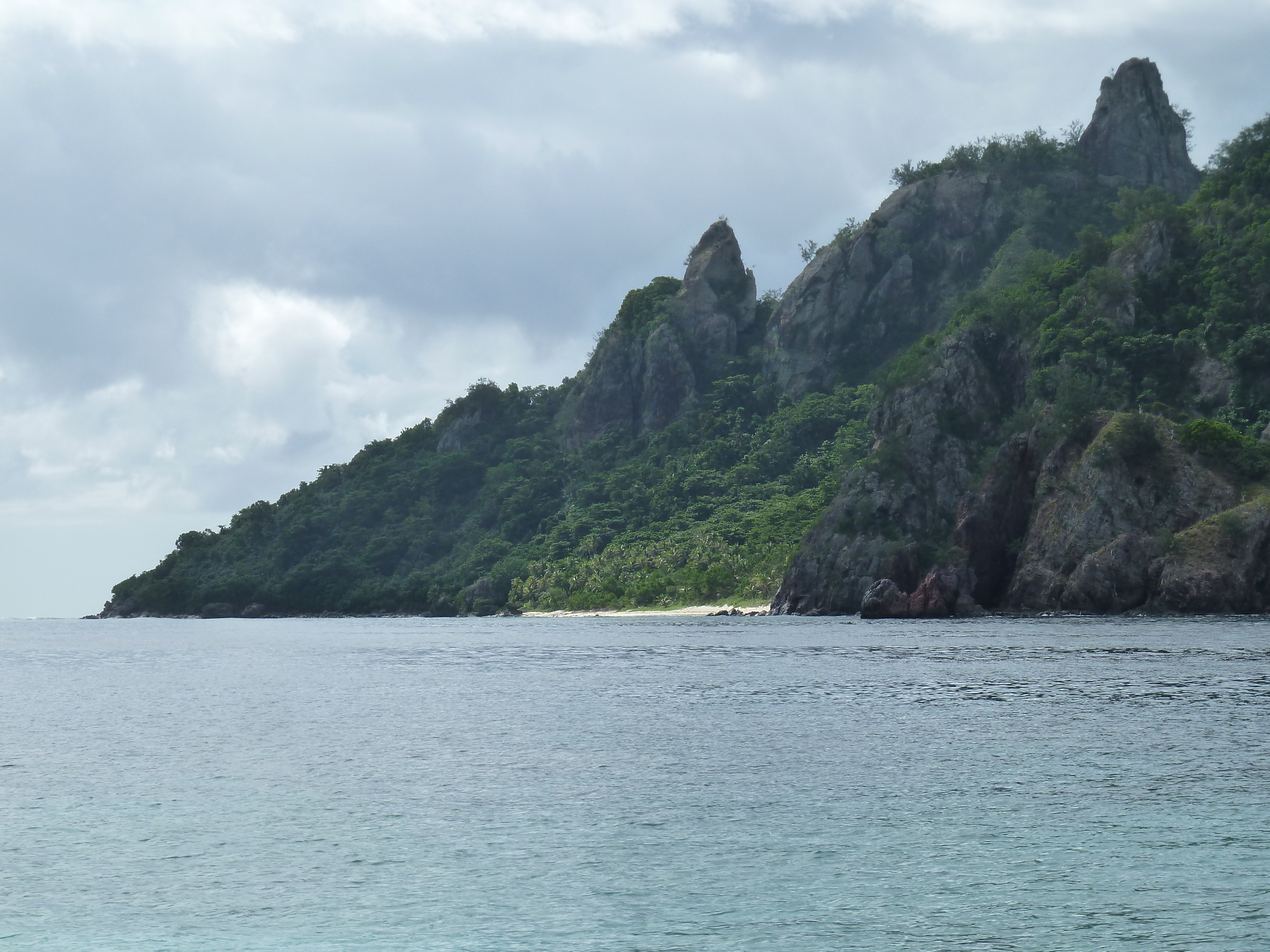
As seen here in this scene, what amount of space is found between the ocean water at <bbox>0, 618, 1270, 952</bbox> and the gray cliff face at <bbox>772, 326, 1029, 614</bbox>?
86732 millimetres

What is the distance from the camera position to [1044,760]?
32.0 m

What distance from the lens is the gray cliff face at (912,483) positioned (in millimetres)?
144875

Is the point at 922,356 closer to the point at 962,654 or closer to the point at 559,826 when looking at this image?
the point at 962,654

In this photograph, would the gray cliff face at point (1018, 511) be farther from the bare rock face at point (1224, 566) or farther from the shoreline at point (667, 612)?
the shoreline at point (667, 612)

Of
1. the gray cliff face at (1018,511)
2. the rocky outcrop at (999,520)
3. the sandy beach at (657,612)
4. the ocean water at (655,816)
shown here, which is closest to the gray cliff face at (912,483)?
the gray cliff face at (1018,511)

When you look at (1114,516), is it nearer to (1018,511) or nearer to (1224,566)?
(1224,566)

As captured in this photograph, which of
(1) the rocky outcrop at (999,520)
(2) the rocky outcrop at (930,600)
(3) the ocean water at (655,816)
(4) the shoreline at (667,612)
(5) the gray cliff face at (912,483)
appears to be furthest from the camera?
(4) the shoreline at (667,612)

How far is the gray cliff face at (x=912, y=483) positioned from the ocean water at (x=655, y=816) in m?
86.7

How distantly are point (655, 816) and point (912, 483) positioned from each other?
129 meters

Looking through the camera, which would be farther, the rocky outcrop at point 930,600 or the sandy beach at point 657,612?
the sandy beach at point 657,612

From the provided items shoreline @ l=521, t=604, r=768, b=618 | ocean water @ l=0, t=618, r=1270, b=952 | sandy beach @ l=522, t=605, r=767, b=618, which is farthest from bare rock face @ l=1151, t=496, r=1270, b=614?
sandy beach @ l=522, t=605, r=767, b=618

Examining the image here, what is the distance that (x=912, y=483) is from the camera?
149625 millimetres

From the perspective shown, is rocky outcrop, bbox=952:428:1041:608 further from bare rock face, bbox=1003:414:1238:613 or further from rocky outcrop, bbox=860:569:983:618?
bare rock face, bbox=1003:414:1238:613

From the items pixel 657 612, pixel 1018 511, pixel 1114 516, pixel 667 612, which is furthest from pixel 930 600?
pixel 657 612
